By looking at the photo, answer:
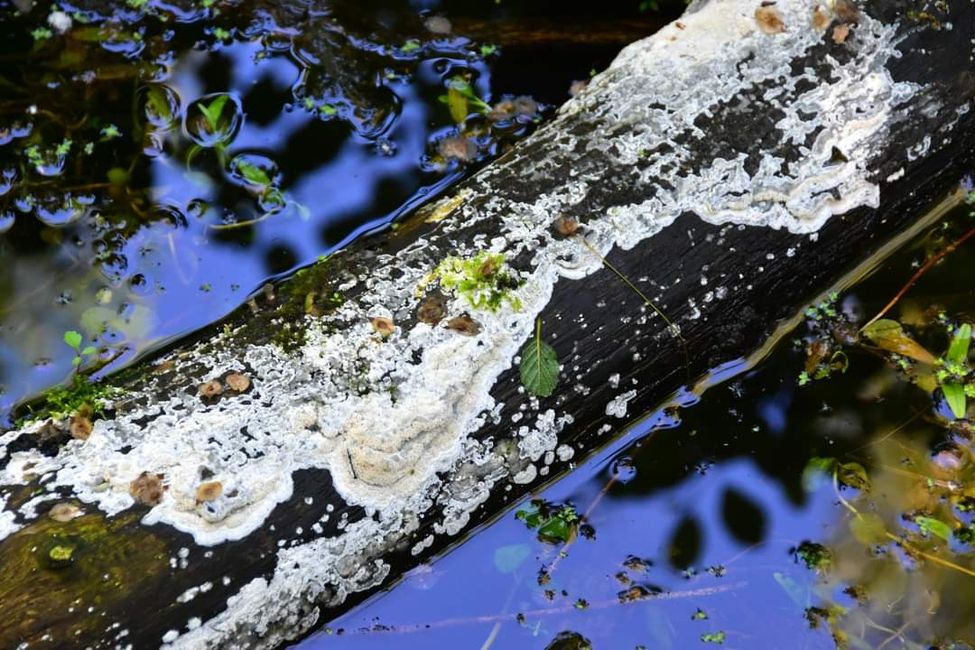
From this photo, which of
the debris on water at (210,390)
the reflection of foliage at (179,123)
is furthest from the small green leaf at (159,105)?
the debris on water at (210,390)

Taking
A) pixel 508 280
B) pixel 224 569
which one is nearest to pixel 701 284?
pixel 508 280

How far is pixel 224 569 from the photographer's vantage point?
1.89m

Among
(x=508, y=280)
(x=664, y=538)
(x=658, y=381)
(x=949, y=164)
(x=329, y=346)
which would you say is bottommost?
(x=664, y=538)

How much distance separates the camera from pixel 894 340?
2803 millimetres

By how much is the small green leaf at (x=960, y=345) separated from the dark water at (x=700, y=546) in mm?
162

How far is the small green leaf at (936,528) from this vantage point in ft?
8.34

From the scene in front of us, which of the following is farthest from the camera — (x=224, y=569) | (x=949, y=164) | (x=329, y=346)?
(x=949, y=164)

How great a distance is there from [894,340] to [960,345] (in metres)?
0.20

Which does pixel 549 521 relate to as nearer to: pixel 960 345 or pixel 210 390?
pixel 210 390

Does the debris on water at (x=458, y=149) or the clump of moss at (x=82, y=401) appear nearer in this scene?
the clump of moss at (x=82, y=401)

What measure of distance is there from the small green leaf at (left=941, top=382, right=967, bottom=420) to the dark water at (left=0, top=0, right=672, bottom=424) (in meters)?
1.72

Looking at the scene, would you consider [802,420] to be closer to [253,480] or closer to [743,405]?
[743,405]

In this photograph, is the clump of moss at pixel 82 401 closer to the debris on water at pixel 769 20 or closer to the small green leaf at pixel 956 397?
the debris on water at pixel 769 20

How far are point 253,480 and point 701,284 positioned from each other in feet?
4.20
